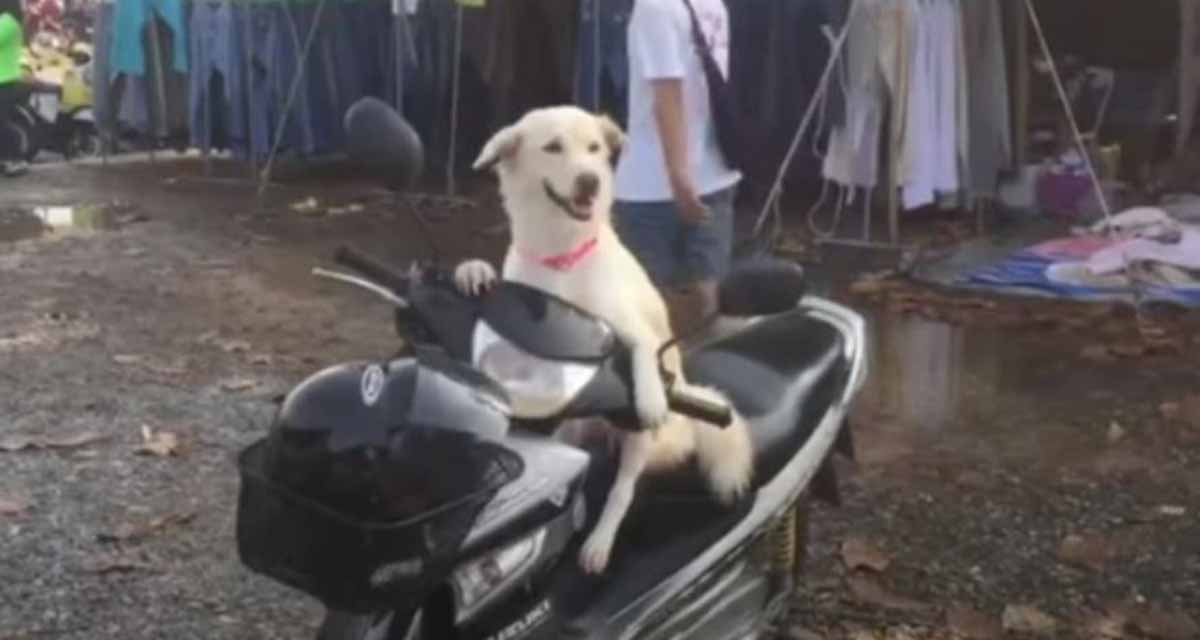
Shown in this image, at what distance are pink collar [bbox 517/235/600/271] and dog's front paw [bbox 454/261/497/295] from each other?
0.62ft

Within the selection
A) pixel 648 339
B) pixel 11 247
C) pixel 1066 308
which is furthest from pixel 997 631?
pixel 11 247

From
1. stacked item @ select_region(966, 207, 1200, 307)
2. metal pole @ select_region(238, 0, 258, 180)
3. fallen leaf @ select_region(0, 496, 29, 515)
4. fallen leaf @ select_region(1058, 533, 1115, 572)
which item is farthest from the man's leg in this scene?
metal pole @ select_region(238, 0, 258, 180)

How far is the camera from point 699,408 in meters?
2.76

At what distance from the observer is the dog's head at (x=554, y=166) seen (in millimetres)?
2961

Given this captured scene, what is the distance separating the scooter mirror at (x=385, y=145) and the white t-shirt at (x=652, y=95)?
102 inches

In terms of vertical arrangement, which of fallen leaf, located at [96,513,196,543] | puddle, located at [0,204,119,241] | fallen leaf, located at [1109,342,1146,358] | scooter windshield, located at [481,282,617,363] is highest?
scooter windshield, located at [481,282,617,363]

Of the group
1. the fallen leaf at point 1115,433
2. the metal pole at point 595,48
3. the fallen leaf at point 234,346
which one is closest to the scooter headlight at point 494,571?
the fallen leaf at point 1115,433

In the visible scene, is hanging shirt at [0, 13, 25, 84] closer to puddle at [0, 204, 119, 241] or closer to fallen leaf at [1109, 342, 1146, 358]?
puddle at [0, 204, 119, 241]

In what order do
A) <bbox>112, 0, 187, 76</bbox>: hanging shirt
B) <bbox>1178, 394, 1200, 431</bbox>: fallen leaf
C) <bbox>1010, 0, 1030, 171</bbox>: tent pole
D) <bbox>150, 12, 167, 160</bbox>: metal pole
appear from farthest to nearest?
<bbox>150, 12, 167, 160</bbox>: metal pole, <bbox>112, 0, 187, 76</bbox>: hanging shirt, <bbox>1010, 0, 1030, 171</bbox>: tent pole, <bbox>1178, 394, 1200, 431</bbox>: fallen leaf

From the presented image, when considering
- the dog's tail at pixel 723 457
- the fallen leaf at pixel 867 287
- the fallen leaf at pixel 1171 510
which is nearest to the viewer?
the dog's tail at pixel 723 457

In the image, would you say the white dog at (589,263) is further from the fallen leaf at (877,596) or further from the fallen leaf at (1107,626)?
the fallen leaf at (1107,626)

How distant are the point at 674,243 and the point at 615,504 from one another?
9.50 feet

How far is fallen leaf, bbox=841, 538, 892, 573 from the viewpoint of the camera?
4.65 metres

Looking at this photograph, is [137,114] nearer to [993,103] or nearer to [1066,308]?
[993,103]
